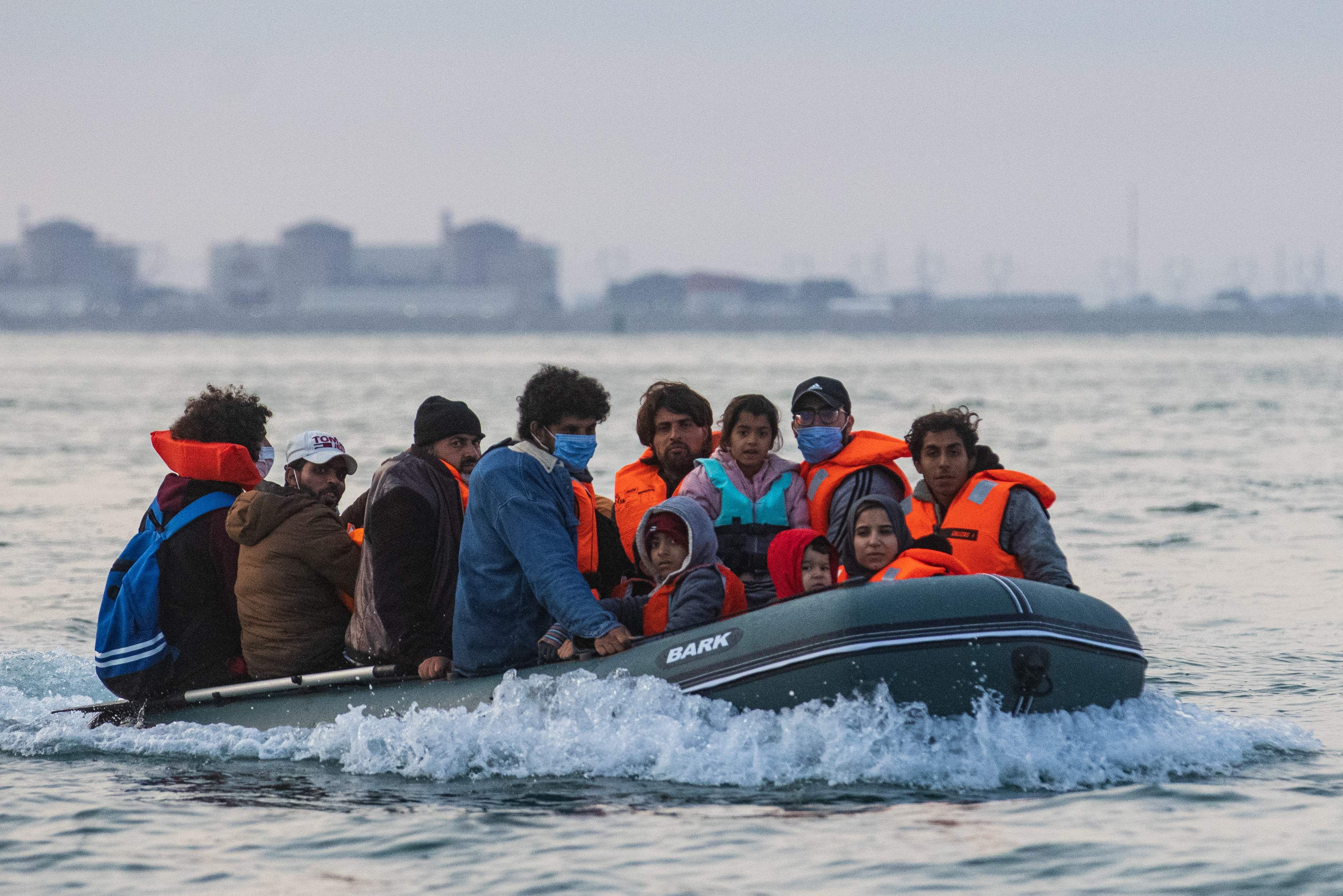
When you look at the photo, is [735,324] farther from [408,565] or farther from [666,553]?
[666,553]

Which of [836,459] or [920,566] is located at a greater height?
[836,459]

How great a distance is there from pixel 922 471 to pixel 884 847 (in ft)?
5.19

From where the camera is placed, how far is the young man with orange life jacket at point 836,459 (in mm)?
5684

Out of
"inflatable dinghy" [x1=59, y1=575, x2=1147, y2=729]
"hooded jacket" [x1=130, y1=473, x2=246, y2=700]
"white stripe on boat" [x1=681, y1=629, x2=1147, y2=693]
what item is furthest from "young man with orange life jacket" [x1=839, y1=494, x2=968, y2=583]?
"hooded jacket" [x1=130, y1=473, x2=246, y2=700]

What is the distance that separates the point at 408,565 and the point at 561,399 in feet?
2.77

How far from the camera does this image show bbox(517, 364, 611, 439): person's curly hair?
5184mm

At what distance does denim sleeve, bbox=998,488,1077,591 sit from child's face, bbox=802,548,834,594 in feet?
2.12

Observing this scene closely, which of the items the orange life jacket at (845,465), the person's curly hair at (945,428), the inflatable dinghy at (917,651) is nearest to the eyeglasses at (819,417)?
the orange life jacket at (845,465)

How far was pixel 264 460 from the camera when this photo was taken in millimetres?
6004

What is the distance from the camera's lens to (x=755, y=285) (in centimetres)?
16512

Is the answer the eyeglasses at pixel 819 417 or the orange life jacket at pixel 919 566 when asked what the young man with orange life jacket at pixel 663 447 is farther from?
the orange life jacket at pixel 919 566

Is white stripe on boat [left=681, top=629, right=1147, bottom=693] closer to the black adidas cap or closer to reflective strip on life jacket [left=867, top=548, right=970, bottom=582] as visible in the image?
reflective strip on life jacket [left=867, top=548, right=970, bottom=582]

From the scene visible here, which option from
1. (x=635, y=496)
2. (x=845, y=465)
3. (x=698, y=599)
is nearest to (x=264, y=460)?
(x=635, y=496)

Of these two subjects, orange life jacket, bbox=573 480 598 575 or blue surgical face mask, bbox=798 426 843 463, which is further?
blue surgical face mask, bbox=798 426 843 463
